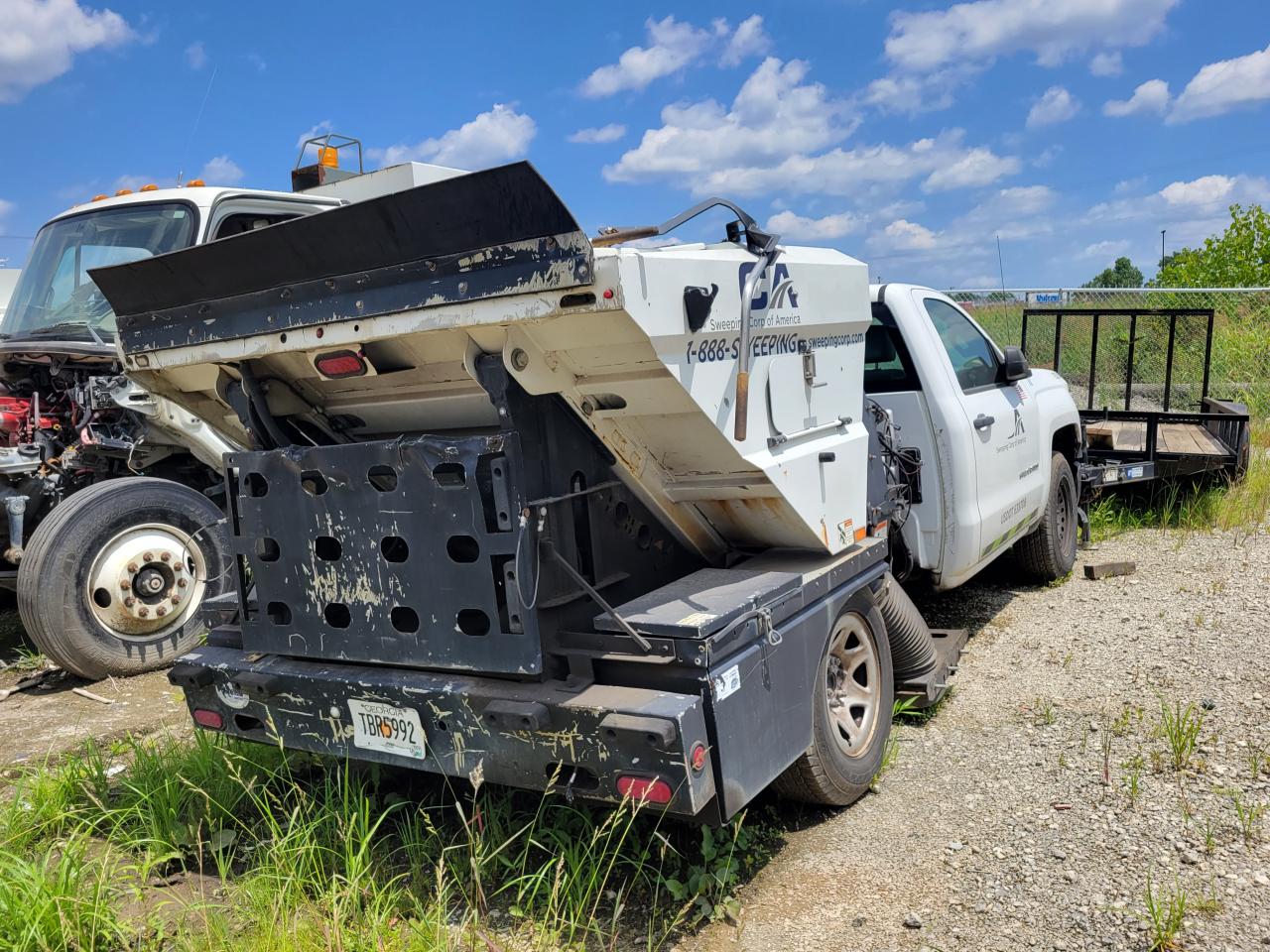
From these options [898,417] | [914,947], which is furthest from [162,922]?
[898,417]

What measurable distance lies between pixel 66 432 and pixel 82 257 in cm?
116

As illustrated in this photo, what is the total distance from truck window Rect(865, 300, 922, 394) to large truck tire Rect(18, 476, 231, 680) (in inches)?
143

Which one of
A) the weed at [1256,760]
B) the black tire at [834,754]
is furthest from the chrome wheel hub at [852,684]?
the weed at [1256,760]

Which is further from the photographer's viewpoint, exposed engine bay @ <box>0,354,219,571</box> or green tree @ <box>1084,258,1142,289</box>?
green tree @ <box>1084,258,1142,289</box>

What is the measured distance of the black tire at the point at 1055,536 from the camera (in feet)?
21.9

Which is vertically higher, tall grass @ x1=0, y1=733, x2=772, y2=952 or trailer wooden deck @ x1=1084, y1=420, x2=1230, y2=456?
trailer wooden deck @ x1=1084, y1=420, x2=1230, y2=456

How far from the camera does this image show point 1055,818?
3.58 meters

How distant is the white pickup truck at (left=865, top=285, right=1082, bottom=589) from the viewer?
505 cm

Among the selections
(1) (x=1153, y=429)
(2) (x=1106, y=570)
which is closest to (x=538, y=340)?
(2) (x=1106, y=570)

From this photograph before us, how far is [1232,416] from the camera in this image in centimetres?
852

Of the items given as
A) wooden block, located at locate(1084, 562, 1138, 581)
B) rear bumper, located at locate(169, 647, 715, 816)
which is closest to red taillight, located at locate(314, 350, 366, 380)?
rear bumper, located at locate(169, 647, 715, 816)

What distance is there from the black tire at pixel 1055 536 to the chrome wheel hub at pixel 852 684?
311cm

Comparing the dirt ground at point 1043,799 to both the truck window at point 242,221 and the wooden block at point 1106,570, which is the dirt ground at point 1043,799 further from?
the truck window at point 242,221

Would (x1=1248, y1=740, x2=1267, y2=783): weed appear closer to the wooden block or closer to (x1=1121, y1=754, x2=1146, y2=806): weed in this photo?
(x1=1121, y1=754, x2=1146, y2=806): weed
